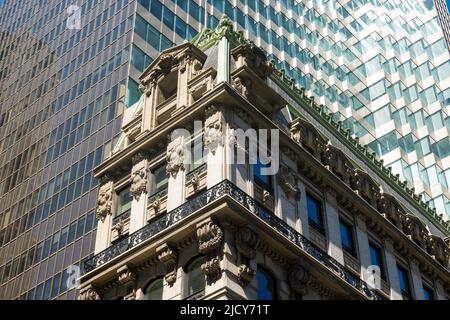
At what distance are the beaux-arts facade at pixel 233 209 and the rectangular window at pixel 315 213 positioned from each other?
0.24 feet

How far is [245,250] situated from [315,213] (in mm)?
7354

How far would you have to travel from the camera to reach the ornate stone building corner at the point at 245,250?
28.8 meters

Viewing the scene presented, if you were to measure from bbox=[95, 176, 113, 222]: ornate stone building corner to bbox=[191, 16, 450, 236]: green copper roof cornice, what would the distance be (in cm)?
830

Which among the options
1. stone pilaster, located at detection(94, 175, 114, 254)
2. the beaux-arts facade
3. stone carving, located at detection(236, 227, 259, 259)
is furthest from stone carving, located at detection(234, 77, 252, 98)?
stone carving, located at detection(236, 227, 259, 259)

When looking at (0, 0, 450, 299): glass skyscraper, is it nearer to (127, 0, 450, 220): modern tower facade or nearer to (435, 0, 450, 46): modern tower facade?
(127, 0, 450, 220): modern tower facade

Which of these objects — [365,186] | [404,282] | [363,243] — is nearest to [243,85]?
[365,186]

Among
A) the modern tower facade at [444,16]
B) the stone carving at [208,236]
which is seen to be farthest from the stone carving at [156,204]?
the modern tower facade at [444,16]

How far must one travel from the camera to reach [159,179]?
115 ft

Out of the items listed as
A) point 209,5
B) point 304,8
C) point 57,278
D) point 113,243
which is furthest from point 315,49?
point 113,243

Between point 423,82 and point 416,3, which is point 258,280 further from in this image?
point 416,3

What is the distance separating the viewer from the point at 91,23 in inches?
2451

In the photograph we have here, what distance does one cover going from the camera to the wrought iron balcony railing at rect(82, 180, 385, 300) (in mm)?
30938

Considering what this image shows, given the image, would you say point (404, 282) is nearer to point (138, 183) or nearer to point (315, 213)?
point (315, 213)

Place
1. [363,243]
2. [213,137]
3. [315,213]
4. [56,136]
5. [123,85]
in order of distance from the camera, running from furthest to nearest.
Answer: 1. [56,136]
2. [123,85]
3. [363,243]
4. [315,213]
5. [213,137]
